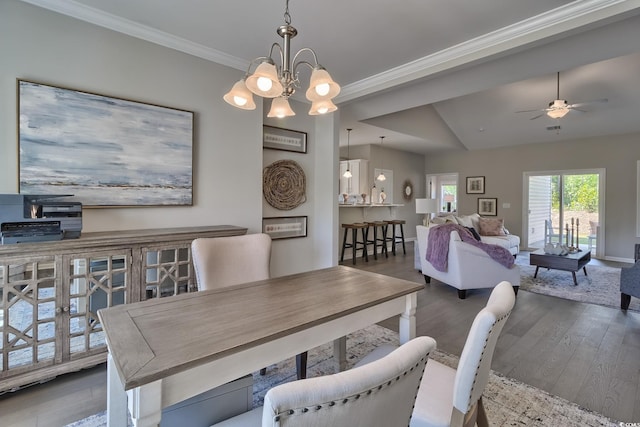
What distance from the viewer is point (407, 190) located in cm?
895

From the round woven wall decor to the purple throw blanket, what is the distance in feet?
6.11

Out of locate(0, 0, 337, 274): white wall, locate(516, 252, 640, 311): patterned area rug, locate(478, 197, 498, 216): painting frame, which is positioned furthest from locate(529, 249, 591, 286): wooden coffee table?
locate(478, 197, 498, 216): painting frame

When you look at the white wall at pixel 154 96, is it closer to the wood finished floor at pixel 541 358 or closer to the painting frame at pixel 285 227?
the painting frame at pixel 285 227

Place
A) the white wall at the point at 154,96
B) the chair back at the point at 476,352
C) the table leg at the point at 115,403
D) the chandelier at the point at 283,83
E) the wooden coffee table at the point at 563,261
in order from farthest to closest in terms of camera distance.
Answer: the wooden coffee table at the point at 563,261, the white wall at the point at 154,96, the chandelier at the point at 283,83, the table leg at the point at 115,403, the chair back at the point at 476,352

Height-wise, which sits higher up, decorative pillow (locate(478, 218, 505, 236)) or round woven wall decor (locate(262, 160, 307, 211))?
round woven wall decor (locate(262, 160, 307, 211))

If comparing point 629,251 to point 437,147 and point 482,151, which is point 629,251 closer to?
point 482,151

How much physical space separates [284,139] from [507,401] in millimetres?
3286

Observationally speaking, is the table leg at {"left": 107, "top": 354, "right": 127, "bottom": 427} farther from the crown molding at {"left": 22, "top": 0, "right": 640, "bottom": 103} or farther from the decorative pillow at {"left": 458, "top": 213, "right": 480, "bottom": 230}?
the decorative pillow at {"left": 458, "top": 213, "right": 480, "bottom": 230}

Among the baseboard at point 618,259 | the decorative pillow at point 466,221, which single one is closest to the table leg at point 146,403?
the decorative pillow at point 466,221

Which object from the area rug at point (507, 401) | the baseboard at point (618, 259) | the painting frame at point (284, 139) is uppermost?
the painting frame at point (284, 139)

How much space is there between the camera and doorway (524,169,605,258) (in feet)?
21.4

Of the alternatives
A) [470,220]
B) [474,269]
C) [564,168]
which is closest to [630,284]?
[474,269]

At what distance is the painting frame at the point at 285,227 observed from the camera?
3.66m

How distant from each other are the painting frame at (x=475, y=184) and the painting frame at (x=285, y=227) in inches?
248
